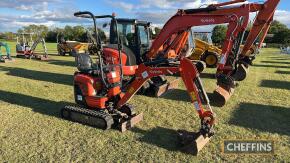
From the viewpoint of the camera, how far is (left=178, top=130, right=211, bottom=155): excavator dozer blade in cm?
543

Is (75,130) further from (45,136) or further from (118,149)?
(118,149)

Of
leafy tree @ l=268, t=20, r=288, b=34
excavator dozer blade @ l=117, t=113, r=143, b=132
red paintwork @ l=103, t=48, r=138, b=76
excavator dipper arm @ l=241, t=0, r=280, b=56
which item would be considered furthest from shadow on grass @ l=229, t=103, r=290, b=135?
leafy tree @ l=268, t=20, r=288, b=34

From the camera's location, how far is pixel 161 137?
6262 mm

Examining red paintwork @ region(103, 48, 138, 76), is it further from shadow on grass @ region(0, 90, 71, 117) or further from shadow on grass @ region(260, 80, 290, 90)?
shadow on grass @ region(260, 80, 290, 90)

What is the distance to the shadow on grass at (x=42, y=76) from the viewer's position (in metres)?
12.6

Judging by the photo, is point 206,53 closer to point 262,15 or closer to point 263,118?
point 262,15

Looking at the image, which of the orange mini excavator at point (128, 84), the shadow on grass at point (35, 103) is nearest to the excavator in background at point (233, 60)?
the orange mini excavator at point (128, 84)

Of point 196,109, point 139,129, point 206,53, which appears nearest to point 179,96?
point 139,129

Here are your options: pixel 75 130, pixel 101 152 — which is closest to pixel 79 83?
pixel 75 130

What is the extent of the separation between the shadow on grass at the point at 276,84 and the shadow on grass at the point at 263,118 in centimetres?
348

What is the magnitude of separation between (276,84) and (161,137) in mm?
Answer: 8178

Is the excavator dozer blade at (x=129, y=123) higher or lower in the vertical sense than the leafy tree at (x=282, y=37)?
lower

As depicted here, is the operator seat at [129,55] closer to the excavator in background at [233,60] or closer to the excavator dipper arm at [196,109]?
the excavator in background at [233,60]

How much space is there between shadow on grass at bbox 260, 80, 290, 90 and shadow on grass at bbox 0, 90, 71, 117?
26.9 ft
